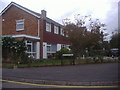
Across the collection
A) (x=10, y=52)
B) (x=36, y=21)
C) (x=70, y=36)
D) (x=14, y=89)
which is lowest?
(x=14, y=89)

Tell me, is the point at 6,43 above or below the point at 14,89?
above

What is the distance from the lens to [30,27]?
947 inches

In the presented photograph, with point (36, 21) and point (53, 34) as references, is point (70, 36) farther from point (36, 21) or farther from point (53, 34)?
point (53, 34)

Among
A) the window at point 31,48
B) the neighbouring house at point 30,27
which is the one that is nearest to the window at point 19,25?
the neighbouring house at point 30,27

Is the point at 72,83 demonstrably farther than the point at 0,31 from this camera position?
No

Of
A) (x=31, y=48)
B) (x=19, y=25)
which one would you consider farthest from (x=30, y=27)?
(x=31, y=48)

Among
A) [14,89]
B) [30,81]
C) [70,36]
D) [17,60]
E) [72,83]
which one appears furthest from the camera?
[70,36]

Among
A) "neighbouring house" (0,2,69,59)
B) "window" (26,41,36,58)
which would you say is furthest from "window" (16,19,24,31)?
"window" (26,41,36,58)

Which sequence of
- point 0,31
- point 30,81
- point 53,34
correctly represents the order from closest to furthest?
1. point 30,81
2. point 0,31
3. point 53,34

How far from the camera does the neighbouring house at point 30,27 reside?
77.5 ft

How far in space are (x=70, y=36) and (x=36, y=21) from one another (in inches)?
235

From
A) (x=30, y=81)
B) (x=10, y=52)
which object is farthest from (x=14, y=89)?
(x=10, y=52)

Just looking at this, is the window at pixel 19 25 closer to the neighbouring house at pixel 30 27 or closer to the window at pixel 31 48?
the neighbouring house at pixel 30 27

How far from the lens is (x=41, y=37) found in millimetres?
24078
